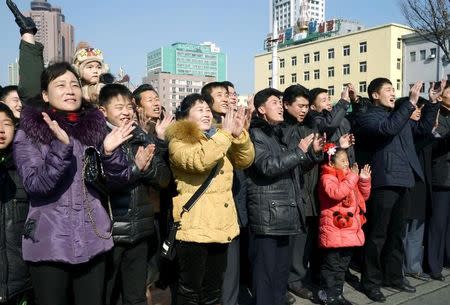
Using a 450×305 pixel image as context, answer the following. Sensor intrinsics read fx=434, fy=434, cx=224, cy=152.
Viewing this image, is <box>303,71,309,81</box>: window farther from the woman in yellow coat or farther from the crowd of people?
the woman in yellow coat

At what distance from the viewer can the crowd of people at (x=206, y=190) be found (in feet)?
8.63

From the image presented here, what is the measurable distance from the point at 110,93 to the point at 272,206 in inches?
65.3

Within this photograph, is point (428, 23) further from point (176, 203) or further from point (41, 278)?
point (41, 278)

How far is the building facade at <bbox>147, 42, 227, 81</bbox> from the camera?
284 feet

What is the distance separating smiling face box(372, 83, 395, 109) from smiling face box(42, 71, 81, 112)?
3321 millimetres

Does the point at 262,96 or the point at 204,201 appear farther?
the point at 262,96

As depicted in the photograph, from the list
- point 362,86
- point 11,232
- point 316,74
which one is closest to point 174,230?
point 11,232

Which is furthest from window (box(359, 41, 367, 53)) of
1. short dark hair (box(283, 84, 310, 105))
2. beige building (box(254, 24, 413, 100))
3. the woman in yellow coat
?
the woman in yellow coat

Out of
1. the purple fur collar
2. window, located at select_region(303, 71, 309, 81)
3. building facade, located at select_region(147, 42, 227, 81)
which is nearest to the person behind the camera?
the purple fur collar

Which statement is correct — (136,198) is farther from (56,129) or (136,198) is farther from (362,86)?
(362,86)

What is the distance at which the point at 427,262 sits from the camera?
5.30 meters

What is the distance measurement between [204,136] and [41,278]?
149 centimetres

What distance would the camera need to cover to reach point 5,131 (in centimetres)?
287

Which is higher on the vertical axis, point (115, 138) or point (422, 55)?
point (422, 55)
